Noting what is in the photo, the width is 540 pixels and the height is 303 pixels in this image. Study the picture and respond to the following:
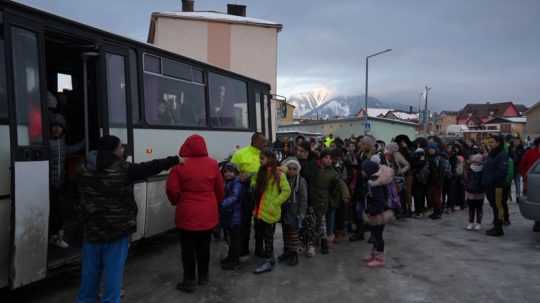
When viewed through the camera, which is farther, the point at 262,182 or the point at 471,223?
the point at 471,223

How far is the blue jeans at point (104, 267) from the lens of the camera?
13.2 ft

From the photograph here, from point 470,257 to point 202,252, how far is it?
173 inches

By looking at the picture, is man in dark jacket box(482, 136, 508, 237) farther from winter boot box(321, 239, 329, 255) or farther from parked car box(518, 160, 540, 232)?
winter boot box(321, 239, 329, 255)

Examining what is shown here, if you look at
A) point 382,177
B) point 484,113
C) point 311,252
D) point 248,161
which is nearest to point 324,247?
point 311,252

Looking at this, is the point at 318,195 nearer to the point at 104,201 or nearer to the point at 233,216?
the point at 233,216

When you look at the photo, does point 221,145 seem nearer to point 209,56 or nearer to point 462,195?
point 462,195

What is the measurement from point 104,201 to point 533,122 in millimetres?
68555

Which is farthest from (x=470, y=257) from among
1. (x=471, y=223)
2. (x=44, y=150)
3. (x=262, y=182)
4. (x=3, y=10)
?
(x=3, y=10)

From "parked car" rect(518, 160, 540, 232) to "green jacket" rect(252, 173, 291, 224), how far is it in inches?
189

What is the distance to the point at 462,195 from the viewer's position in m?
11.7

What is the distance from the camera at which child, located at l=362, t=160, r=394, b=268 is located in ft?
20.9

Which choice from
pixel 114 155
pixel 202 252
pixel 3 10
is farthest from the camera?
pixel 202 252

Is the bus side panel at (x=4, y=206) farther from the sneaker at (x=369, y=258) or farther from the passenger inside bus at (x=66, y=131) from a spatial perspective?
the sneaker at (x=369, y=258)

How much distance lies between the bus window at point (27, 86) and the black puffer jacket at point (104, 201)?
998 mm
